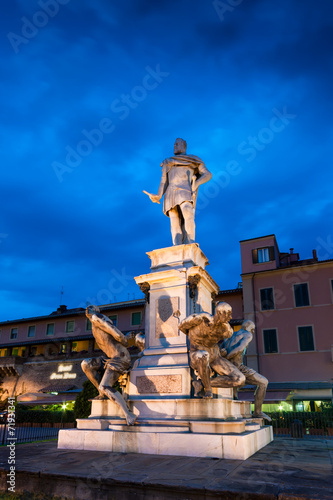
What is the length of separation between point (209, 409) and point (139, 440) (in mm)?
1255

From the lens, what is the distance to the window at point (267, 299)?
29.3m

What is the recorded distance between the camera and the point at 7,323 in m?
48.5

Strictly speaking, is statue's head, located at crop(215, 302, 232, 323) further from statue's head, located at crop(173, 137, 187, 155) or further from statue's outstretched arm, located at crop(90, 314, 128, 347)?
statue's head, located at crop(173, 137, 187, 155)

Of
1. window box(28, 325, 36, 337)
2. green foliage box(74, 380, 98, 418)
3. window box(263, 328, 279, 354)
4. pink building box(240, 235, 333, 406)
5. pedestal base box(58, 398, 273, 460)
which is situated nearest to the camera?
pedestal base box(58, 398, 273, 460)

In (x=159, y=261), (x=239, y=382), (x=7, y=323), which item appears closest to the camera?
(x=239, y=382)

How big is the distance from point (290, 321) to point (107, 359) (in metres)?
23.6

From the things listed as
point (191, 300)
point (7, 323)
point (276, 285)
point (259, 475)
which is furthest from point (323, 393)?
point (7, 323)

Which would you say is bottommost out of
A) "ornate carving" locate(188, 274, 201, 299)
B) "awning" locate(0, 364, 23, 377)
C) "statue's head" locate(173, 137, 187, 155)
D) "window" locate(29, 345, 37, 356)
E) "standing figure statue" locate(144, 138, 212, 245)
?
"awning" locate(0, 364, 23, 377)

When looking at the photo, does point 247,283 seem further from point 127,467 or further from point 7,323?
point 7,323

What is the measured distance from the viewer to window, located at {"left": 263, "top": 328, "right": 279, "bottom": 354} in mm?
27781

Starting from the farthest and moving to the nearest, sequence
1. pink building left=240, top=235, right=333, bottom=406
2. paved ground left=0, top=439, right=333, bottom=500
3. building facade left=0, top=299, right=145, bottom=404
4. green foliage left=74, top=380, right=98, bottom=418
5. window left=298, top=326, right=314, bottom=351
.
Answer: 1. building facade left=0, top=299, right=145, bottom=404
2. window left=298, top=326, right=314, bottom=351
3. pink building left=240, top=235, right=333, bottom=406
4. green foliage left=74, top=380, right=98, bottom=418
5. paved ground left=0, top=439, right=333, bottom=500

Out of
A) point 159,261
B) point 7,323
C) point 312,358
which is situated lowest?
point 312,358

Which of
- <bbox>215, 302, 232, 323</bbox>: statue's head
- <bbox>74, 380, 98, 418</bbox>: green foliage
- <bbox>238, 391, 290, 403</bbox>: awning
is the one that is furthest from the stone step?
<bbox>238, 391, 290, 403</bbox>: awning

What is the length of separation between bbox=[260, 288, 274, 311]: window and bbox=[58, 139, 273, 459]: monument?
22.0m
